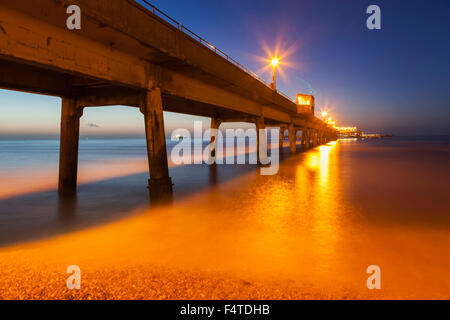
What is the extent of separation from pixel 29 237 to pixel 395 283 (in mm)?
8145

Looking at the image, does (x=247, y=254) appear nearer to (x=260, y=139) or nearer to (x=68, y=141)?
(x=68, y=141)

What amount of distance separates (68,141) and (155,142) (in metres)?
4.29

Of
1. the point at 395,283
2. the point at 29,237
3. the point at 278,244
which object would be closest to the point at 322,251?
the point at 278,244

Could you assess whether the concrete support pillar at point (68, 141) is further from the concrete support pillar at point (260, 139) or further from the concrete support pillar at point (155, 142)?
the concrete support pillar at point (260, 139)

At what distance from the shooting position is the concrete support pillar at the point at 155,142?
11.0 meters

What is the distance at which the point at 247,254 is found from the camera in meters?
5.87

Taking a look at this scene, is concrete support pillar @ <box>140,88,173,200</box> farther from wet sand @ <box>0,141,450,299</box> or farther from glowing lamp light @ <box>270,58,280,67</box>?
glowing lamp light @ <box>270,58,280,67</box>

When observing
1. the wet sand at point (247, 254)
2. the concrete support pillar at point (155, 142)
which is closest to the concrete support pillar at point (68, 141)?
the concrete support pillar at point (155, 142)

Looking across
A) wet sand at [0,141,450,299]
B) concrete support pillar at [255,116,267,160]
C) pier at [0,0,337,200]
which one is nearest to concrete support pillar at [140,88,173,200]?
pier at [0,0,337,200]

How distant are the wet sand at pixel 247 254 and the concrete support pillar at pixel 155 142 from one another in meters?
1.60

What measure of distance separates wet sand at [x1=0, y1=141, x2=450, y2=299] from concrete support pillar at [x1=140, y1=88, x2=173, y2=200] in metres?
1.60
